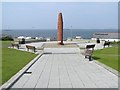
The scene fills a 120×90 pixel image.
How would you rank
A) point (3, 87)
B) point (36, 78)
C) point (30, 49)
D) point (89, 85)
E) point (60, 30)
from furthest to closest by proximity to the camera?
point (60, 30) → point (30, 49) → point (36, 78) → point (89, 85) → point (3, 87)

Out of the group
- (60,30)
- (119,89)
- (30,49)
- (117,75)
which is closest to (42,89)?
(119,89)

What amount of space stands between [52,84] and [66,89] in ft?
3.52

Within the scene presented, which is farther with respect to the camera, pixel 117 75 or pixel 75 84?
pixel 117 75

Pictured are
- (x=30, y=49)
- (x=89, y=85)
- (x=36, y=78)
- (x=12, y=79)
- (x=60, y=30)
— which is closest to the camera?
(x=89, y=85)

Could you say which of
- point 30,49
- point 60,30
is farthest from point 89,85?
point 60,30

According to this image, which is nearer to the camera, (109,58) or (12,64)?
(12,64)

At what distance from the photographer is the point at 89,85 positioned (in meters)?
10.5

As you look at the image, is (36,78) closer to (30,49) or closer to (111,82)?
(111,82)

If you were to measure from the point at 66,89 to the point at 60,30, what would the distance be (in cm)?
3206

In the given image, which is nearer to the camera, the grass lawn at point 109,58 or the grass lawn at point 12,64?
the grass lawn at point 12,64

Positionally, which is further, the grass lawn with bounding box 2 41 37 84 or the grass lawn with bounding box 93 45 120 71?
the grass lawn with bounding box 93 45 120 71

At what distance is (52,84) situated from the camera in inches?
423

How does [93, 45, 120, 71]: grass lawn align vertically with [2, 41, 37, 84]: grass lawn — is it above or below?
below

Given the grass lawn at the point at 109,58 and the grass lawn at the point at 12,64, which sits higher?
the grass lawn at the point at 12,64
